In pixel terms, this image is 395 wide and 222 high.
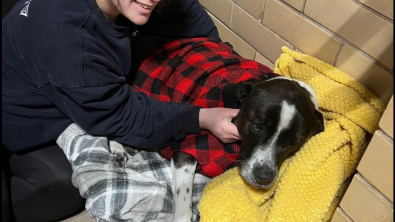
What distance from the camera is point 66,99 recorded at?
69.8 inches

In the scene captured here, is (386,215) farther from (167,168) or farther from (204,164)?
(167,168)

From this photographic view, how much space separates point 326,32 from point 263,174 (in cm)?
82

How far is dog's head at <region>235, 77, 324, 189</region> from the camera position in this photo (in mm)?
1735

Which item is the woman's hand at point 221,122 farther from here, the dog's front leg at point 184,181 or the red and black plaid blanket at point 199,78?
the dog's front leg at point 184,181

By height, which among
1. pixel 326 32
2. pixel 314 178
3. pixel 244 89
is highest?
pixel 326 32

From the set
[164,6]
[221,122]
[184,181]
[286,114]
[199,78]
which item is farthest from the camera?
[164,6]

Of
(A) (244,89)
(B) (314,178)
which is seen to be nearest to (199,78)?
(A) (244,89)

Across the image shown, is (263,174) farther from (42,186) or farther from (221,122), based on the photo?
(42,186)

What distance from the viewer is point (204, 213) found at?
179cm

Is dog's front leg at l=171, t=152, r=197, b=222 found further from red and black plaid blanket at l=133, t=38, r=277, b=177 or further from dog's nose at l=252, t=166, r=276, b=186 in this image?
dog's nose at l=252, t=166, r=276, b=186

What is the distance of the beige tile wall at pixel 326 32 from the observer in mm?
1729

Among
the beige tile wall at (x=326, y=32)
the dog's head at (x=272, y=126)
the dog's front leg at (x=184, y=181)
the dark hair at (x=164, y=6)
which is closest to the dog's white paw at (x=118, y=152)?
the dog's front leg at (x=184, y=181)

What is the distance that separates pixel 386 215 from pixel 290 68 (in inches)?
37.3

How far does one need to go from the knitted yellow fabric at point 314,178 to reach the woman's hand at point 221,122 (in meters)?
0.21
